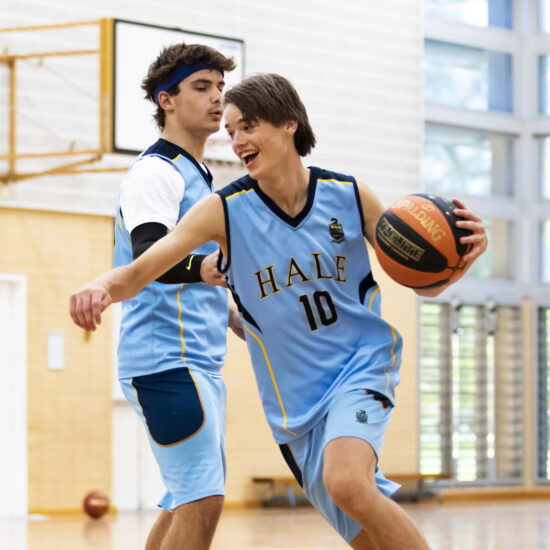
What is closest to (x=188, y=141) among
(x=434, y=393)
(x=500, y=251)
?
(x=434, y=393)

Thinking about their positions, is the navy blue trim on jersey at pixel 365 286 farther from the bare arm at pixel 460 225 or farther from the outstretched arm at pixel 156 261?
the outstretched arm at pixel 156 261

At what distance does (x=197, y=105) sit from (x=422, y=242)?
48.5 inches

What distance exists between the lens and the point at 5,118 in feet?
37.0

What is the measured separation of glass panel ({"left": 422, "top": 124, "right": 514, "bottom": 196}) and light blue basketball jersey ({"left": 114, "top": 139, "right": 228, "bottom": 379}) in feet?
35.5

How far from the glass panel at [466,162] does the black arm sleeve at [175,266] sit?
11065mm

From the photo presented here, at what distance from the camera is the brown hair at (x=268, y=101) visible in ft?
11.8

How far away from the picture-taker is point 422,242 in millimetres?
3439

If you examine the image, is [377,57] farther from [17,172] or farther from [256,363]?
[256,363]

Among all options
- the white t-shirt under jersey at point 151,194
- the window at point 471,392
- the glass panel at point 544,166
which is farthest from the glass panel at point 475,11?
the white t-shirt under jersey at point 151,194

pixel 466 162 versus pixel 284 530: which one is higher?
pixel 466 162

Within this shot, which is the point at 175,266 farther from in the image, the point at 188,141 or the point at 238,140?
the point at 188,141

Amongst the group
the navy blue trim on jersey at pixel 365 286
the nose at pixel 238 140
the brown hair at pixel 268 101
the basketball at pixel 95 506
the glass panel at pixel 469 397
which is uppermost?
the brown hair at pixel 268 101

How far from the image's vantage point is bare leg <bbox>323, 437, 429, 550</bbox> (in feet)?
10.2

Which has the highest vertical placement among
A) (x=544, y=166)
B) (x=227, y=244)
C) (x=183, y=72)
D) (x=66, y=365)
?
(x=544, y=166)
